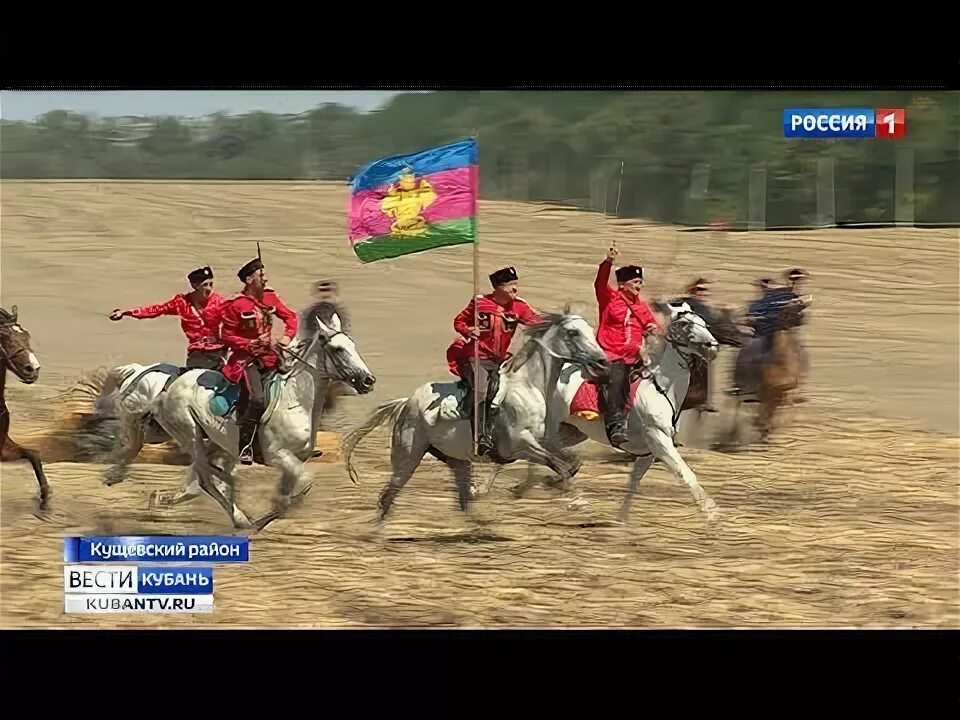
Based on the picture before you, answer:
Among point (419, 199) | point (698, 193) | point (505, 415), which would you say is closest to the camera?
point (419, 199)

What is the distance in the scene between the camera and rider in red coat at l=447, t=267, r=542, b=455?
324 inches

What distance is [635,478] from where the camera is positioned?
8.34 m

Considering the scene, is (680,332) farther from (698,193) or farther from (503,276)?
(503,276)

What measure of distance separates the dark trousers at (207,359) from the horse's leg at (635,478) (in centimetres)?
214

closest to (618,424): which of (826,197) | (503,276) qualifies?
(503,276)

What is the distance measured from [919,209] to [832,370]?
92 cm

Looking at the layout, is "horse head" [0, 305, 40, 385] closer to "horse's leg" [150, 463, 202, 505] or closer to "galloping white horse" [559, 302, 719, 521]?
"horse's leg" [150, 463, 202, 505]

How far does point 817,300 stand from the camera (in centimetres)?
832

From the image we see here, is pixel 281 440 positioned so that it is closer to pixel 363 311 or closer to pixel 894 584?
pixel 363 311

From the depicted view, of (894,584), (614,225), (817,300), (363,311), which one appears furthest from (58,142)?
(894,584)

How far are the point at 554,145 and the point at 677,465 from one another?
5.66ft

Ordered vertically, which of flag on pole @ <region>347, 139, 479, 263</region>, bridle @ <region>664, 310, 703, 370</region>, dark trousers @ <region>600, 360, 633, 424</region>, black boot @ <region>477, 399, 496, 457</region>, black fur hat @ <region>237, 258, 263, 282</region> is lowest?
black boot @ <region>477, 399, 496, 457</region>

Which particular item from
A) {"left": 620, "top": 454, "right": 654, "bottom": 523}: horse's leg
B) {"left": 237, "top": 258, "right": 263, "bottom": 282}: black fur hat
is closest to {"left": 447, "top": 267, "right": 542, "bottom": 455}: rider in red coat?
{"left": 620, "top": 454, "right": 654, "bottom": 523}: horse's leg

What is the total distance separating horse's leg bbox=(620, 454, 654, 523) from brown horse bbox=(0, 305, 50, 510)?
292cm
